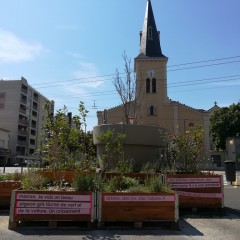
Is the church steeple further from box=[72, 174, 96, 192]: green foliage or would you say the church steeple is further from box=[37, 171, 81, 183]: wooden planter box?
box=[72, 174, 96, 192]: green foliage

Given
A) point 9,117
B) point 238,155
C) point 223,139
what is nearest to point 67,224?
point 238,155

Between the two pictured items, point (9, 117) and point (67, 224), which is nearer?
point (67, 224)

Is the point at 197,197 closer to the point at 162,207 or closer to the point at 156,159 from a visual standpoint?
the point at 162,207

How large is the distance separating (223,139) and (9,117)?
50.1 meters

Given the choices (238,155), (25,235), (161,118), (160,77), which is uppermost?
(160,77)

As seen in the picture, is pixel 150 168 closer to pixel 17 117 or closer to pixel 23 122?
pixel 17 117

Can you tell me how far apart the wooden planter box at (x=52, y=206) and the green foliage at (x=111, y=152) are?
7.41ft

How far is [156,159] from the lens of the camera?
43.7 ft

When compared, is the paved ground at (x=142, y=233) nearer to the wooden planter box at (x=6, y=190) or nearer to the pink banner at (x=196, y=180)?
the wooden planter box at (x=6, y=190)

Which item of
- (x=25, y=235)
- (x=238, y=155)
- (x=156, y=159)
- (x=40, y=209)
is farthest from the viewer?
(x=238, y=155)

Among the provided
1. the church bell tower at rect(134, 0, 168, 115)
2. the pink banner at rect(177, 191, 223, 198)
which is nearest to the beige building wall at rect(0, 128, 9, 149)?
the church bell tower at rect(134, 0, 168, 115)

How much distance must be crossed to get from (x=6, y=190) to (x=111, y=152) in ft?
10.2

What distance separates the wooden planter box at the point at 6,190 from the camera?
9672 millimetres

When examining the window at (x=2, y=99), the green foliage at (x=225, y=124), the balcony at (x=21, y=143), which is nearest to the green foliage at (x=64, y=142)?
the green foliage at (x=225, y=124)
